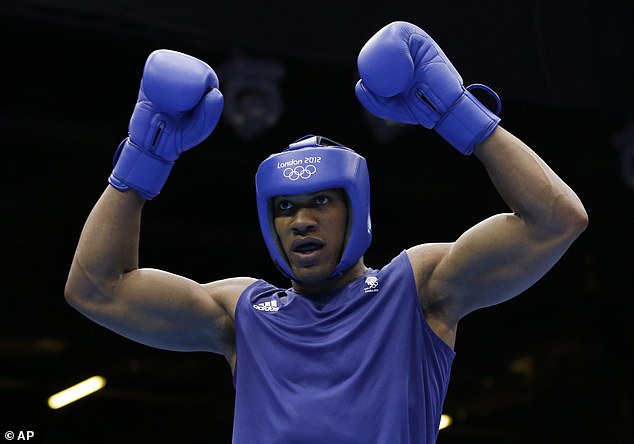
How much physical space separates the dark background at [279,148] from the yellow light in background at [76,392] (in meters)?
0.06

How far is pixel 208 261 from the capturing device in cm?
678

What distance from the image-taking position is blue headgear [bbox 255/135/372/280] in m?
2.48

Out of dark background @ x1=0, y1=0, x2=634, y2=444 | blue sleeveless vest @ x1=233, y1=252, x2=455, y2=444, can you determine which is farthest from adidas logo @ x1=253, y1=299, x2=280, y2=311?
dark background @ x1=0, y1=0, x2=634, y2=444

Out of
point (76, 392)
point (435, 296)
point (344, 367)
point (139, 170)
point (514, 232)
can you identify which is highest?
point (139, 170)

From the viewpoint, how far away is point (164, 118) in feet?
8.21

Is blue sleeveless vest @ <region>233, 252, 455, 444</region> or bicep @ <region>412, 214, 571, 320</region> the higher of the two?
bicep @ <region>412, 214, 571, 320</region>

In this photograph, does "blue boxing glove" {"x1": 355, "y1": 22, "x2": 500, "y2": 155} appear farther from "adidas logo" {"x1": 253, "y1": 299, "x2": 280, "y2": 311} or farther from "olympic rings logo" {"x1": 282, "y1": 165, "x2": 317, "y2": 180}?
Answer: "adidas logo" {"x1": 253, "y1": 299, "x2": 280, "y2": 311}

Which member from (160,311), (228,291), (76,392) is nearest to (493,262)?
(228,291)

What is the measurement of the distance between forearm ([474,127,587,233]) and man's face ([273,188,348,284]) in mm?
334

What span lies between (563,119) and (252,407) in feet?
9.25

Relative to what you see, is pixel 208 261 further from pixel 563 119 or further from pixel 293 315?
pixel 293 315

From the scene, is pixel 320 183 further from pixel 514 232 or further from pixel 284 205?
pixel 514 232

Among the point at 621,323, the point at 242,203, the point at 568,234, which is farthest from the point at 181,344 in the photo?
the point at 621,323

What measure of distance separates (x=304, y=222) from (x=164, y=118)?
0.35m
